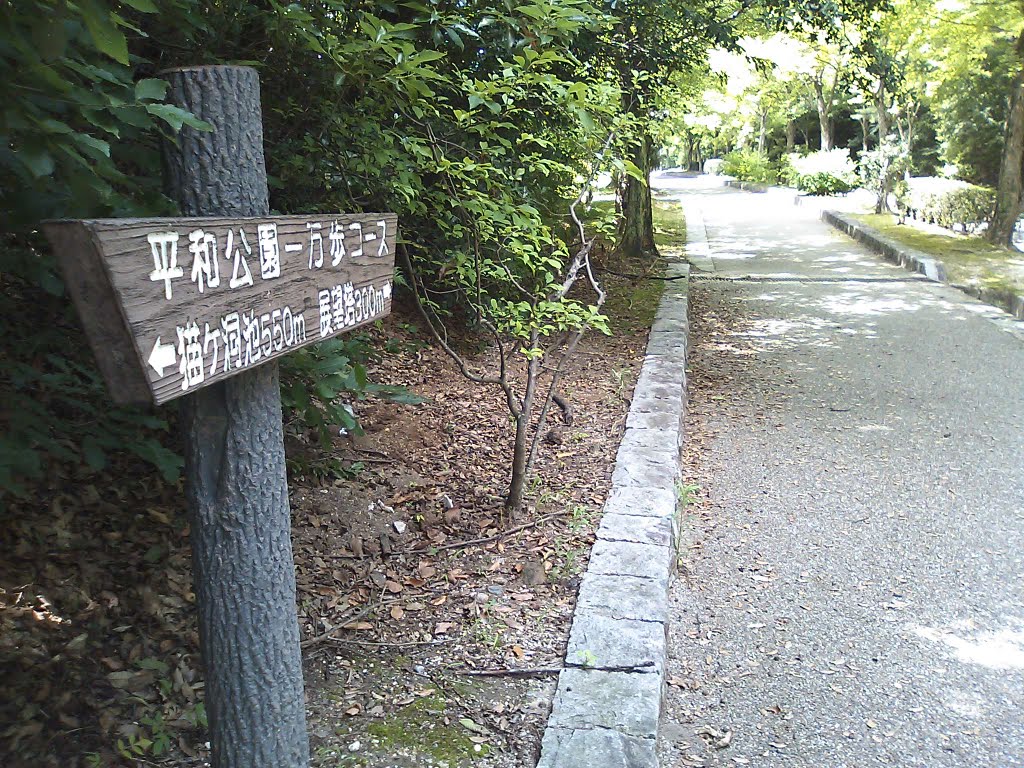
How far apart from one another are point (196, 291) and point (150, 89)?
592mm

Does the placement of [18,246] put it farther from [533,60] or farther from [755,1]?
[755,1]

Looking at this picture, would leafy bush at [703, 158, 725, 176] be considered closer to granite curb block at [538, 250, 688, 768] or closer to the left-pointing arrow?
granite curb block at [538, 250, 688, 768]

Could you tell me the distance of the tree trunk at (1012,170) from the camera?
13.7 meters

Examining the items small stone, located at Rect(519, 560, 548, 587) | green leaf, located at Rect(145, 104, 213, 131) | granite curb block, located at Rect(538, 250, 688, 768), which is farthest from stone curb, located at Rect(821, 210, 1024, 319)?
green leaf, located at Rect(145, 104, 213, 131)

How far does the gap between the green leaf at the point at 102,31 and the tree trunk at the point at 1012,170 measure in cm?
1554

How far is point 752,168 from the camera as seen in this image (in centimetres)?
3631

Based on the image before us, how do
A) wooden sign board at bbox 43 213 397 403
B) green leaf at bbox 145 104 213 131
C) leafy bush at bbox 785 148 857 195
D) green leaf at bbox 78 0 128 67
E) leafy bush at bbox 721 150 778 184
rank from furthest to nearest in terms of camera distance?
leafy bush at bbox 721 150 778 184, leafy bush at bbox 785 148 857 195, green leaf at bbox 145 104 213 131, green leaf at bbox 78 0 128 67, wooden sign board at bbox 43 213 397 403

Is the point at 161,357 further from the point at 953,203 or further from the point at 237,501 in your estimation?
the point at 953,203

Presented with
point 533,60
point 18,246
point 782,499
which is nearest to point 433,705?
point 18,246

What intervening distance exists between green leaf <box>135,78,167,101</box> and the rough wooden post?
23mm

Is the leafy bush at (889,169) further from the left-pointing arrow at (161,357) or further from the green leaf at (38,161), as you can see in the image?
the left-pointing arrow at (161,357)

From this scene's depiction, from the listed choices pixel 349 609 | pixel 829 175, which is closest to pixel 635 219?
pixel 349 609

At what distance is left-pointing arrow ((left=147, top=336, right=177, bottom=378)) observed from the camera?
4.31 ft

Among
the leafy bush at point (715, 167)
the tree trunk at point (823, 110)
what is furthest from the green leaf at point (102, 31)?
the leafy bush at point (715, 167)
